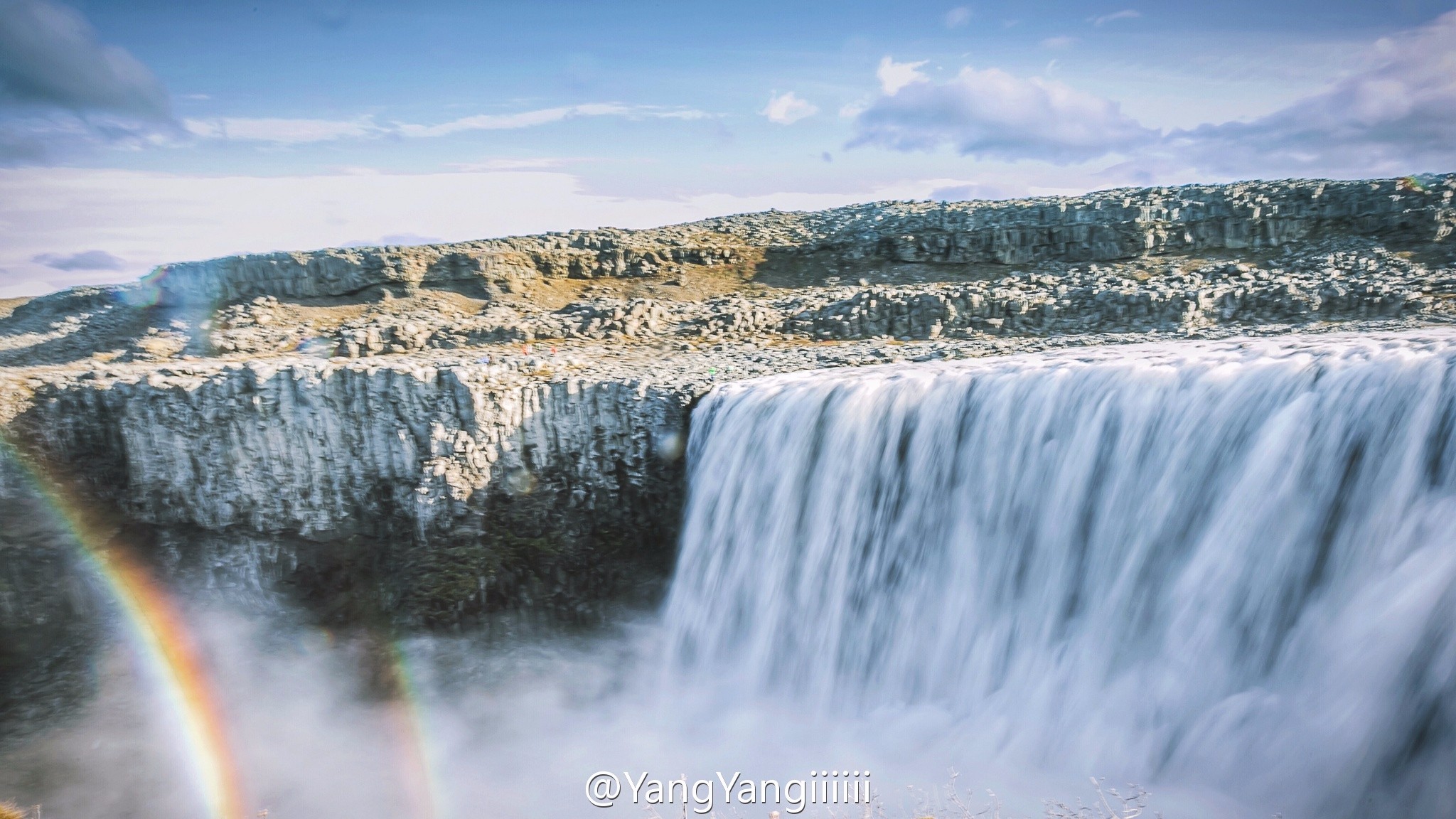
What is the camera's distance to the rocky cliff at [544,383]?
493 inches

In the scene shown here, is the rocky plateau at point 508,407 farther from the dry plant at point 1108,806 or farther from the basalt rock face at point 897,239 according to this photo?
the dry plant at point 1108,806

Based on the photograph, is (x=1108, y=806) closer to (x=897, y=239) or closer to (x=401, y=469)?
(x=401, y=469)

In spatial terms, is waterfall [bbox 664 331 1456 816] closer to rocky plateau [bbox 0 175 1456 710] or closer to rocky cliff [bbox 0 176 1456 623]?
rocky plateau [bbox 0 175 1456 710]

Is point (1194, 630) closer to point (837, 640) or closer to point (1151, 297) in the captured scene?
point (837, 640)

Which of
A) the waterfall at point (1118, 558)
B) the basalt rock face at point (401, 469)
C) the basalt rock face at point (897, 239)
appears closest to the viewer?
the waterfall at point (1118, 558)

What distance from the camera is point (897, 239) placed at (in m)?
23.2

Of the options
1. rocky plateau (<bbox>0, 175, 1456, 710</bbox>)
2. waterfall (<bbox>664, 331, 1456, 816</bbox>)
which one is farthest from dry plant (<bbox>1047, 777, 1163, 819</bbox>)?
rocky plateau (<bbox>0, 175, 1456, 710</bbox>)

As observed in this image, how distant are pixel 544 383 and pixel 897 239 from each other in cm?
1375

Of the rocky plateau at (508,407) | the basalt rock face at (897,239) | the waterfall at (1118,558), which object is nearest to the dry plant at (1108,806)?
the waterfall at (1118,558)

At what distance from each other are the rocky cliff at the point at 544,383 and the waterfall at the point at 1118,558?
5.96 ft

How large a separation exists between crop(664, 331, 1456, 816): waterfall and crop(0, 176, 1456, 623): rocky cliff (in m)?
1.82

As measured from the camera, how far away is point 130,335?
24766mm

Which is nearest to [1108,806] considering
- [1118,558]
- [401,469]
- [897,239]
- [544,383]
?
[1118,558]

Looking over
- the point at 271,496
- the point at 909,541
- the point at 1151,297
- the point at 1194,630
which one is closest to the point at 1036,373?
the point at 909,541
